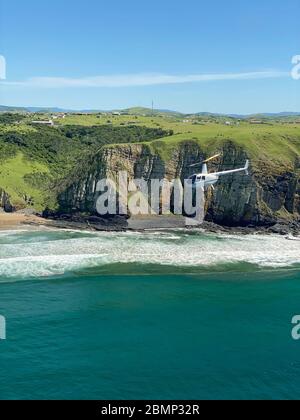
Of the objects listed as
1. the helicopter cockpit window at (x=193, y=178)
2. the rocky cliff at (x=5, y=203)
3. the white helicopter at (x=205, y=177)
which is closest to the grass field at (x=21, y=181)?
the rocky cliff at (x=5, y=203)

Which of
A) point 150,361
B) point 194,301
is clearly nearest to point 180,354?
point 150,361

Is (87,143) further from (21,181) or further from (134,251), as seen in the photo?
(134,251)

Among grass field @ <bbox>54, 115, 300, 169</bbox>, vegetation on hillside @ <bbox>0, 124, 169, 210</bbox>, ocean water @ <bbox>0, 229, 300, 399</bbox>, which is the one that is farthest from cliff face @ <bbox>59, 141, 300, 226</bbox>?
ocean water @ <bbox>0, 229, 300, 399</bbox>

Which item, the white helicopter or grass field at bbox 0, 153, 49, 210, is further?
grass field at bbox 0, 153, 49, 210

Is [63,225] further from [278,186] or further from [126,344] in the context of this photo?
[126,344]

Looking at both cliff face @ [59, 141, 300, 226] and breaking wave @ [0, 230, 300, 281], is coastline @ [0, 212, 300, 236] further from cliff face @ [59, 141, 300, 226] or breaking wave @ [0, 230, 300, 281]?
breaking wave @ [0, 230, 300, 281]

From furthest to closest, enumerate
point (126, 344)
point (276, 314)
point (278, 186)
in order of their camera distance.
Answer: point (278, 186), point (276, 314), point (126, 344)
